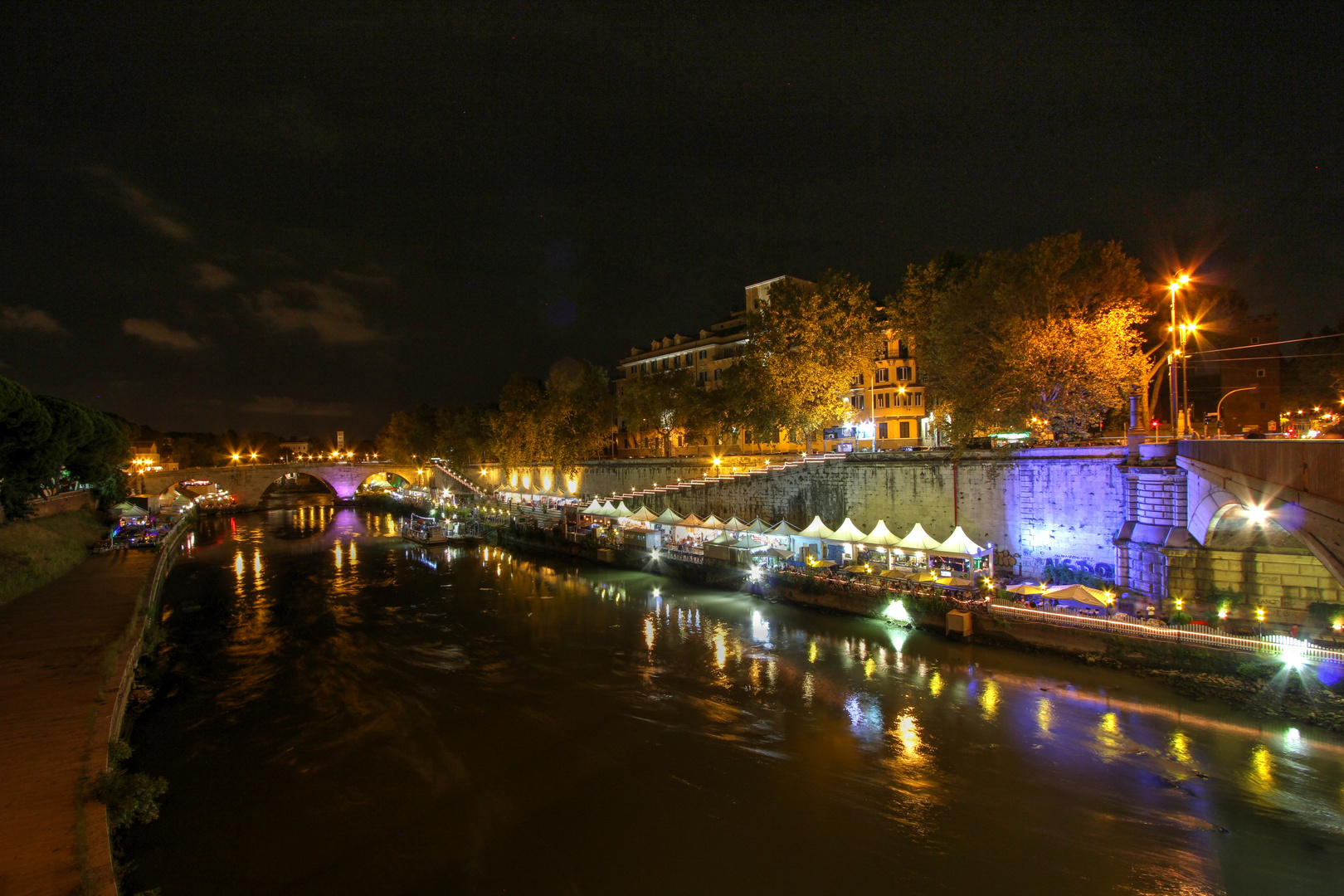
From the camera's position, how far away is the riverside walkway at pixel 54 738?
768 cm

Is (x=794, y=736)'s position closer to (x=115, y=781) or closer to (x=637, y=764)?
(x=637, y=764)

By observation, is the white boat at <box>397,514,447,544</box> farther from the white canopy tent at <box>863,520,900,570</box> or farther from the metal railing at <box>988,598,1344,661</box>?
the metal railing at <box>988,598,1344,661</box>

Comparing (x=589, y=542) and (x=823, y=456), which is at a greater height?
(x=823, y=456)

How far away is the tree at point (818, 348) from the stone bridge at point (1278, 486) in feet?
57.5

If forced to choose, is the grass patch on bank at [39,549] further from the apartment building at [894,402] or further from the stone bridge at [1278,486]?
the apartment building at [894,402]

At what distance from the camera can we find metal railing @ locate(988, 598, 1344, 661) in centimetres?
1382

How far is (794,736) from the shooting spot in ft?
44.4

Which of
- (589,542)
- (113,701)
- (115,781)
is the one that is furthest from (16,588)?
(589,542)

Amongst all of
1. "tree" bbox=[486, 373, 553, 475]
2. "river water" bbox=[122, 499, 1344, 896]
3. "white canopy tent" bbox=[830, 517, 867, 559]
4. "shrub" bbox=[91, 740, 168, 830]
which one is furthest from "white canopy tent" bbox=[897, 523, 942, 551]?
Result: "tree" bbox=[486, 373, 553, 475]

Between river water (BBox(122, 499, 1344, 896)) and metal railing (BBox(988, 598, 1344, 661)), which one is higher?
metal railing (BBox(988, 598, 1344, 661))

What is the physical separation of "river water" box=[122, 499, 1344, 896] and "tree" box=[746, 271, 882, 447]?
15452mm

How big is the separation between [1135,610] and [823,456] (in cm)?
1506

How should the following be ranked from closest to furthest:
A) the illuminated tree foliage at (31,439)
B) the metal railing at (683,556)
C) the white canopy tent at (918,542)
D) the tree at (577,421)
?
the white canopy tent at (918,542), the illuminated tree foliage at (31,439), the metal railing at (683,556), the tree at (577,421)

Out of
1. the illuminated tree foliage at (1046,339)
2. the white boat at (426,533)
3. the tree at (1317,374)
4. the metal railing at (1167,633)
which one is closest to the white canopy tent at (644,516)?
the illuminated tree foliage at (1046,339)
